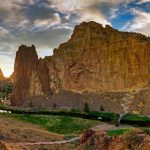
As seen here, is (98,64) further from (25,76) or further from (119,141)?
(119,141)

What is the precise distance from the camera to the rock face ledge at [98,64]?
137 meters

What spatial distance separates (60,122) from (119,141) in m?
58.8

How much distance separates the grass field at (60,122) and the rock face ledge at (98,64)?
4985cm

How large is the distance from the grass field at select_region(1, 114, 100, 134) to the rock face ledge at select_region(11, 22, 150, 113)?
164 ft

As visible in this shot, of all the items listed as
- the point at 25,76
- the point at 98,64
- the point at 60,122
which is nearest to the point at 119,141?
the point at 60,122

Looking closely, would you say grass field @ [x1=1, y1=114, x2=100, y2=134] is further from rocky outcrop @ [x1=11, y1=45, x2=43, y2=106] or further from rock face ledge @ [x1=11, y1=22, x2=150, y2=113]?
rocky outcrop @ [x1=11, y1=45, x2=43, y2=106]

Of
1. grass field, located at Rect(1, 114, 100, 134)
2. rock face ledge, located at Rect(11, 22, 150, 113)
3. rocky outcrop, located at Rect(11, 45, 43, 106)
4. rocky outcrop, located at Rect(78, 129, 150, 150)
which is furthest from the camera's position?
rocky outcrop, located at Rect(11, 45, 43, 106)

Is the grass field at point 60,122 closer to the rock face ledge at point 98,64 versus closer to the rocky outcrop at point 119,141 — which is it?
the rocky outcrop at point 119,141

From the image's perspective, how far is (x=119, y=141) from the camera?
58.8 ft

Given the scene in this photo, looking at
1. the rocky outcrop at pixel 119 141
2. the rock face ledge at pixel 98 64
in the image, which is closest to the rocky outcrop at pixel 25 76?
the rock face ledge at pixel 98 64

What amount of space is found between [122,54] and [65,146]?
340ft

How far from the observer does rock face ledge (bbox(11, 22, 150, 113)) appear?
5408 inches

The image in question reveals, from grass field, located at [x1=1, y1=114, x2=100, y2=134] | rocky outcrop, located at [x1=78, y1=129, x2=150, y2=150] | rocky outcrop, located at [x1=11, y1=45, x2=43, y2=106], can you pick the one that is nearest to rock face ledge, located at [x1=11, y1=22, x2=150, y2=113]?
rocky outcrop, located at [x1=11, y1=45, x2=43, y2=106]

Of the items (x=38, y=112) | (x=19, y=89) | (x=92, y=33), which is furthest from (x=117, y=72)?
(x=38, y=112)
